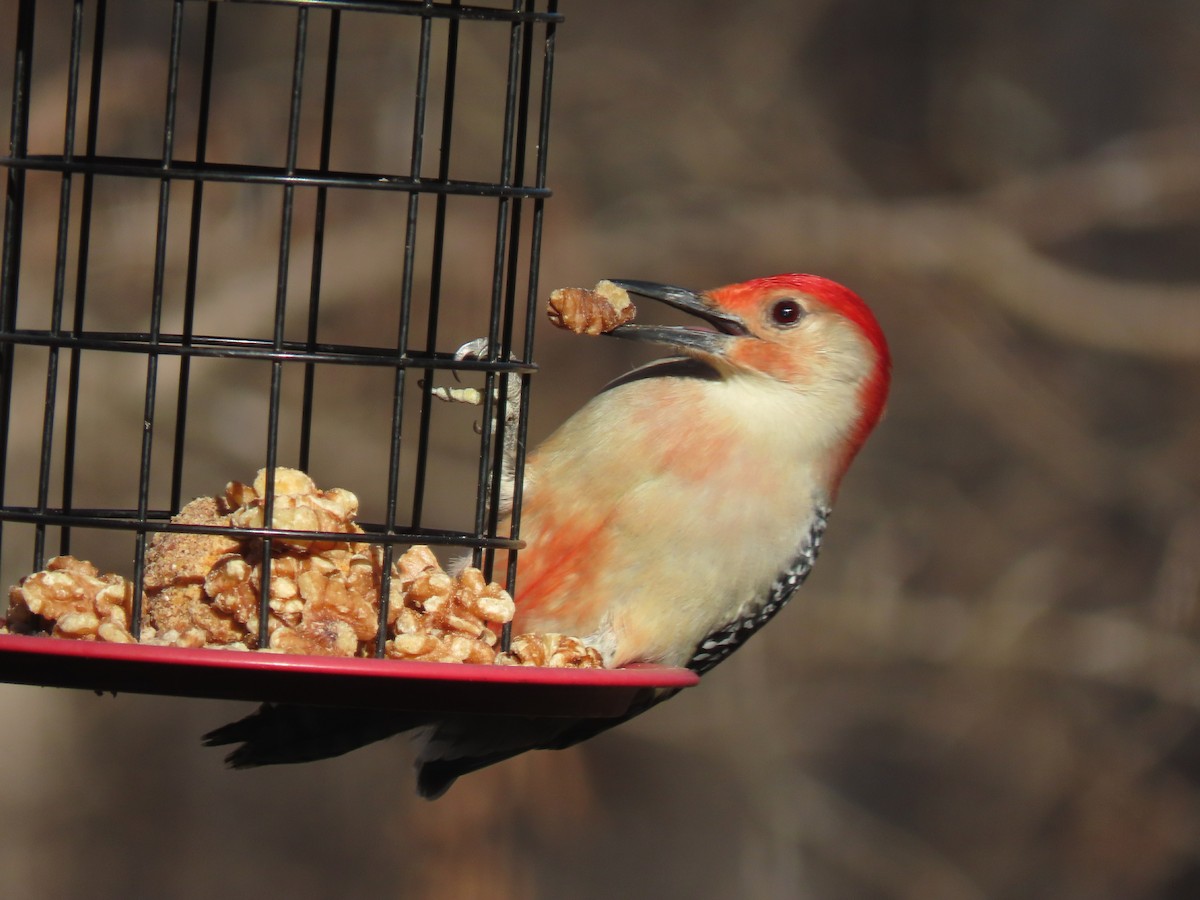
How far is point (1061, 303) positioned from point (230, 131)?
5.01 meters

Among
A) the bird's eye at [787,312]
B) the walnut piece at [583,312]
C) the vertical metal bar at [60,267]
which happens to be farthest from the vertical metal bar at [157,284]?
the bird's eye at [787,312]

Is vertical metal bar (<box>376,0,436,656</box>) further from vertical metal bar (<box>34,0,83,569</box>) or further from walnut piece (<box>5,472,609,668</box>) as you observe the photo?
vertical metal bar (<box>34,0,83,569</box>)

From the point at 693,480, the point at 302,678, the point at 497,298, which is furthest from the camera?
the point at 693,480

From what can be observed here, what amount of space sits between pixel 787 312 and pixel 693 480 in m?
0.69

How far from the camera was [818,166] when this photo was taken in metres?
9.45

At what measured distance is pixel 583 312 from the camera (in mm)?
4008

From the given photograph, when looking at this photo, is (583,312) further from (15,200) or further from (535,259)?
(15,200)

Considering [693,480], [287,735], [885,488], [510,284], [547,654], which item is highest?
[510,284]

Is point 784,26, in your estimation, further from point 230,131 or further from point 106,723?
point 106,723

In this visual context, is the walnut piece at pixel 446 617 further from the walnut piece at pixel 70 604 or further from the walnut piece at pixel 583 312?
the walnut piece at pixel 583 312

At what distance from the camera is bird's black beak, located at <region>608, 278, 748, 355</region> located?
447cm

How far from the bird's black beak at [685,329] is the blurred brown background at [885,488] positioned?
12.9 feet

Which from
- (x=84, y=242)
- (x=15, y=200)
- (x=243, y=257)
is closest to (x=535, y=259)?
(x=84, y=242)

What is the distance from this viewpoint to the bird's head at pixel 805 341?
4852 millimetres
